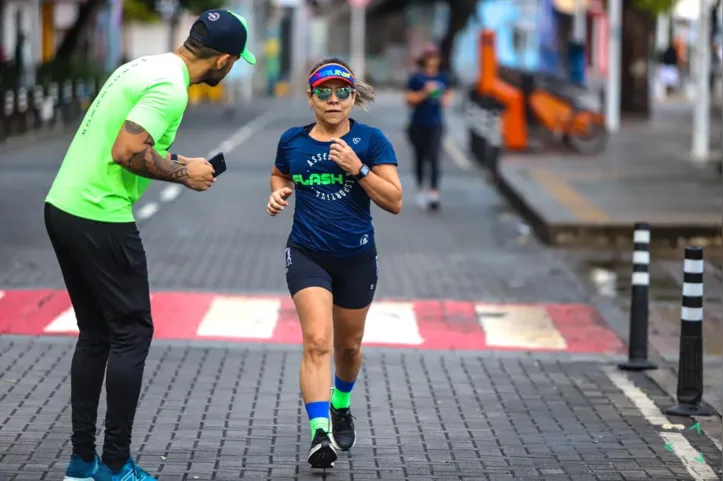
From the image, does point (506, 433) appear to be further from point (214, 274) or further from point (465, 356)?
point (214, 274)

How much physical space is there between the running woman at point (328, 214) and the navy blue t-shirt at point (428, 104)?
10.8m

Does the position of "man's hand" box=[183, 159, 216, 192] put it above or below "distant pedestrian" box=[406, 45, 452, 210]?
above

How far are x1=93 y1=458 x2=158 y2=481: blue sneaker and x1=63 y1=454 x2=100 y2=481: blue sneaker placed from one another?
0.03 metres

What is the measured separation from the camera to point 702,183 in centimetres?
2094

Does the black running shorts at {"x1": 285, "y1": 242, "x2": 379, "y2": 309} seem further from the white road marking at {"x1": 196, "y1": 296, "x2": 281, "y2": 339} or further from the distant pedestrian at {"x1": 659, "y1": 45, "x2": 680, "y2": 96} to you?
the distant pedestrian at {"x1": 659, "y1": 45, "x2": 680, "y2": 96}

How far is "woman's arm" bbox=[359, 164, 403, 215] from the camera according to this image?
6.77 metres

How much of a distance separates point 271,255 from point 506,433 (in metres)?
7.20

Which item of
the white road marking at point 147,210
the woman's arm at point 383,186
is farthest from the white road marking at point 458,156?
the woman's arm at point 383,186

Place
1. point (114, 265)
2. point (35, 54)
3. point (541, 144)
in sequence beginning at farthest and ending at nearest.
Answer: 1. point (35, 54)
2. point (541, 144)
3. point (114, 265)

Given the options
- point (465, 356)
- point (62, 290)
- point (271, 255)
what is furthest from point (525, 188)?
point (465, 356)

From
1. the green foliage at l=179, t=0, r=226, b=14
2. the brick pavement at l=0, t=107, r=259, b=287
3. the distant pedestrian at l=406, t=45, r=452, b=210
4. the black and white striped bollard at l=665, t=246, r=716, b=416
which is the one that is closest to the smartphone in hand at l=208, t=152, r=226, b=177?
the black and white striped bollard at l=665, t=246, r=716, b=416

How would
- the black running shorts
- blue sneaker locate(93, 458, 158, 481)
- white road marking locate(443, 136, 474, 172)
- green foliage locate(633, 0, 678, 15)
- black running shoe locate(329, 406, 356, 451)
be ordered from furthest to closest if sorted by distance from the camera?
1. green foliage locate(633, 0, 678, 15)
2. white road marking locate(443, 136, 474, 172)
3. black running shoe locate(329, 406, 356, 451)
4. the black running shorts
5. blue sneaker locate(93, 458, 158, 481)

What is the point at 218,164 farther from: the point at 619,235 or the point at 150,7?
the point at 150,7

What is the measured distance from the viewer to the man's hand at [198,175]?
624 cm
